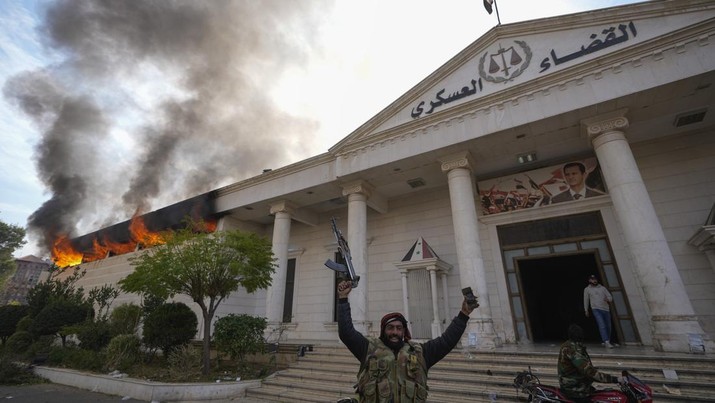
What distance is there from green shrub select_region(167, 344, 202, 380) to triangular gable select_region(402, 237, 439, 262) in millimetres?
8116

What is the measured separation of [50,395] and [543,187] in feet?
56.1

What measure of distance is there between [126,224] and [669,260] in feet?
89.9

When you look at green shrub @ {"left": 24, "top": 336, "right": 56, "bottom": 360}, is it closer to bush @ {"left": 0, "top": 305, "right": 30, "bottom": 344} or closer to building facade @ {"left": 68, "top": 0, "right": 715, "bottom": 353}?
bush @ {"left": 0, "top": 305, "right": 30, "bottom": 344}

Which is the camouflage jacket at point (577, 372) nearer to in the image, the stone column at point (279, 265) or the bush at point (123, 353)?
the stone column at point (279, 265)

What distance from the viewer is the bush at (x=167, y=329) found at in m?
11.4

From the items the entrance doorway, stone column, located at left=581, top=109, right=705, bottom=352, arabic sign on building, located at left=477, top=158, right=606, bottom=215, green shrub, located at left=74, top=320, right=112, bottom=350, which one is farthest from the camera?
green shrub, located at left=74, top=320, right=112, bottom=350

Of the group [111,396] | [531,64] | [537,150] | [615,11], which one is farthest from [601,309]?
[111,396]

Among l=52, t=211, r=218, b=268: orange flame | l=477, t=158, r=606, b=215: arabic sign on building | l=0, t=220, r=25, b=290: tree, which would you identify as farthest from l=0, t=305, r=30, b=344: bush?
l=0, t=220, r=25, b=290: tree

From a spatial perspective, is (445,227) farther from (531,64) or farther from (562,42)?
(562,42)

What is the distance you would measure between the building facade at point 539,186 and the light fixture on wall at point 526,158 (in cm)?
7

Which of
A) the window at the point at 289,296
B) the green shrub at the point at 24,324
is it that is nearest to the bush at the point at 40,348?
the green shrub at the point at 24,324

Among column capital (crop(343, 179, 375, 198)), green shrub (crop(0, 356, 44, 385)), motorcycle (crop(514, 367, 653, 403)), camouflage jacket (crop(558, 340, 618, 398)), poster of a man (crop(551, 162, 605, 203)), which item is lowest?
green shrub (crop(0, 356, 44, 385))

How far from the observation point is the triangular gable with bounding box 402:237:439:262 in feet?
42.0

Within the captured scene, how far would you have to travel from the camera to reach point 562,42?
1040 centimetres
